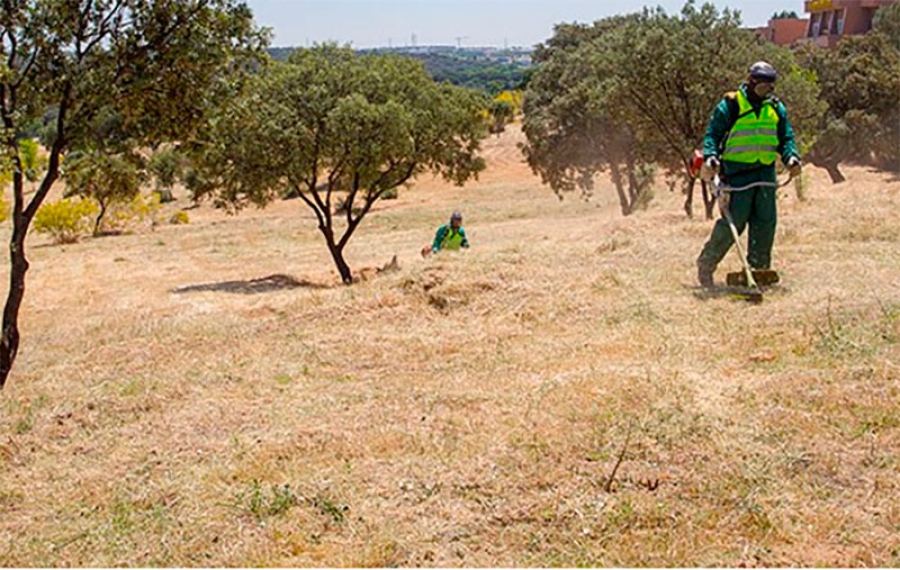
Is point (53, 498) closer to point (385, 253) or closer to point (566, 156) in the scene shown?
point (385, 253)

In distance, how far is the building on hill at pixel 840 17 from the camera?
5041 cm

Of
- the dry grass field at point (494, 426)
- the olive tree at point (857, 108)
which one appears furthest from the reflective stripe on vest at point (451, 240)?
the olive tree at point (857, 108)

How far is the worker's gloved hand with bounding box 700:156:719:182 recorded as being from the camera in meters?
7.53

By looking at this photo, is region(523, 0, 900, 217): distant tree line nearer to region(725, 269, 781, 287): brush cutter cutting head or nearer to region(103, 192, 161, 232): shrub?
region(725, 269, 781, 287): brush cutter cutting head

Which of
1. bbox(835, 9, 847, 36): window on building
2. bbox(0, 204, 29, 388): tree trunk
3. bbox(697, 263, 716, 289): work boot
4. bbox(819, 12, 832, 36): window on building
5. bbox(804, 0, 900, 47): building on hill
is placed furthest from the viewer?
bbox(819, 12, 832, 36): window on building

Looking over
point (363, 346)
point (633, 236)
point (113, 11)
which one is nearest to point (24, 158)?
point (113, 11)

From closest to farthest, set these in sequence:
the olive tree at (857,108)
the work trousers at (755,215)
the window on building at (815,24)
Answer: the work trousers at (755,215) → the olive tree at (857,108) → the window on building at (815,24)

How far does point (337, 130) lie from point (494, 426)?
42.2 ft

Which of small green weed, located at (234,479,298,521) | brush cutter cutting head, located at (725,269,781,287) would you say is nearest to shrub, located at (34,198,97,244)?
brush cutter cutting head, located at (725,269,781,287)

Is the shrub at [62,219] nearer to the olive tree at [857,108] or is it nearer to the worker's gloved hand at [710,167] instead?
the olive tree at [857,108]

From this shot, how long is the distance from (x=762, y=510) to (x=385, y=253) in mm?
20509

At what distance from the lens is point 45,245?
1221 inches

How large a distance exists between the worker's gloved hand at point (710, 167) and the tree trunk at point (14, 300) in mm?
6152

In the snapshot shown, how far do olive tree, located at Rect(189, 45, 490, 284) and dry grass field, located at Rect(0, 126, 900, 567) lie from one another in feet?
26.4
